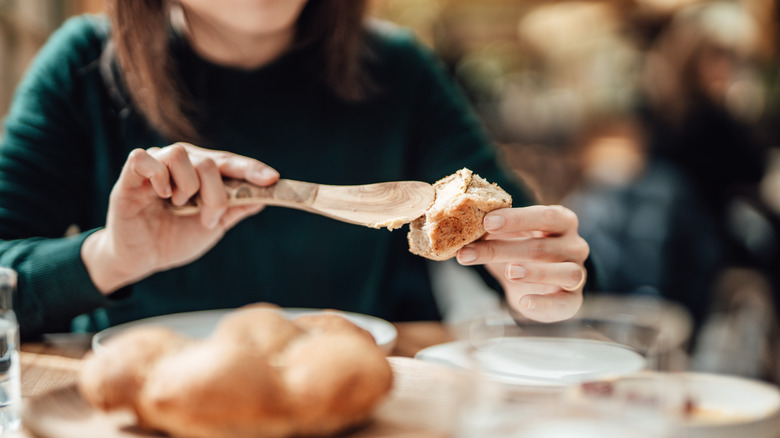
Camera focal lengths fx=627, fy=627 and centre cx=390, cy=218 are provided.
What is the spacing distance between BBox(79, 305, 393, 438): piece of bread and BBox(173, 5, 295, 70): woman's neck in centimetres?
76

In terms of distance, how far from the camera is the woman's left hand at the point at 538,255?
0.68m

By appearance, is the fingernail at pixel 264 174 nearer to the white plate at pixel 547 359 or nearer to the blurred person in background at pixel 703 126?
the white plate at pixel 547 359

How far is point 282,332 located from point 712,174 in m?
1.99

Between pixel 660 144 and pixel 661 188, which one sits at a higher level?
pixel 660 144

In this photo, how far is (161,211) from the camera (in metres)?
0.81

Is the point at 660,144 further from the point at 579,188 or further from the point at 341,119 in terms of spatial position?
the point at 341,119

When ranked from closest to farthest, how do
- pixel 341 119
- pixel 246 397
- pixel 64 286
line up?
pixel 246 397 < pixel 64 286 < pixel 341 119

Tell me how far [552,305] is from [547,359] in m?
0.15

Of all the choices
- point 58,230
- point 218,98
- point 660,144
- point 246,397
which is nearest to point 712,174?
point 660,144

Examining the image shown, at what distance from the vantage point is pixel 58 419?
0.40 m

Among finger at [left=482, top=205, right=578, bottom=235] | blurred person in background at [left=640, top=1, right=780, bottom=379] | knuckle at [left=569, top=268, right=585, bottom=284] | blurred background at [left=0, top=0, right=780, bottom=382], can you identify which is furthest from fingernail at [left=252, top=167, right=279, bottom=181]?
blurred person in background at [left=640, top=1, right=780, bottom=379]

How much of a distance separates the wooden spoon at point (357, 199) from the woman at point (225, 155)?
0.05 m

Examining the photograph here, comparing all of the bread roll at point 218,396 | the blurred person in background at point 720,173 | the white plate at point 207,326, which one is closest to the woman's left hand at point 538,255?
the white plate at point 207,326

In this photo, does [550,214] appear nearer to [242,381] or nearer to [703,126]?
[242,381]
